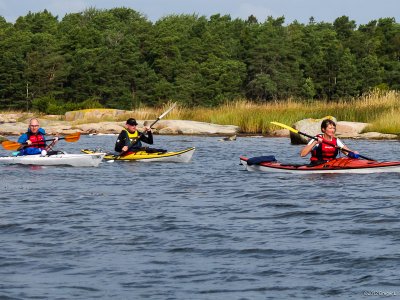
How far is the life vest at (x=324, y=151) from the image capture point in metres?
14.6

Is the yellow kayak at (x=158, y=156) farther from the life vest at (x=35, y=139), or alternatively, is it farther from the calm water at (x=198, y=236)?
the calm water at (x=198, y=236)

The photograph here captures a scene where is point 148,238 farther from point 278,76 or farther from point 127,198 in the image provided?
point 278,76

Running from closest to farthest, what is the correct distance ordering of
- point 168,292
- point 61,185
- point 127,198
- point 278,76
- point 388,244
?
point 168,292 < point 388,244 < point 127,198 < point 61,185 < point 278,76

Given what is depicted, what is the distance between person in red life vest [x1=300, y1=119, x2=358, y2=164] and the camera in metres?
14.4

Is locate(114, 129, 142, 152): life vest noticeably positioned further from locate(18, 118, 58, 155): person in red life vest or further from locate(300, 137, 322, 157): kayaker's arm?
locate(300, 137, 322, 157): kayaker's arm

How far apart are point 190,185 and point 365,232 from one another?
5.08 metres

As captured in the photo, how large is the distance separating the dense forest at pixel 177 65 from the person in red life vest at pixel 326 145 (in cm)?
3206

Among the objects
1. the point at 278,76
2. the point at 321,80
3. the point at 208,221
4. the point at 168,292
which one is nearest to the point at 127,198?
the point at 208,221

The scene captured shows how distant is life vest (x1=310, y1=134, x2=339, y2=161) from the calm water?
43 centimetres

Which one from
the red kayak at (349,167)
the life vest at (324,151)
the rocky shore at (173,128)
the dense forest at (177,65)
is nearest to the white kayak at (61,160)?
the red kayak at (349,167)

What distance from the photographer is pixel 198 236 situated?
8969 millimetres

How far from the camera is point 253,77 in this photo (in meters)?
59.9

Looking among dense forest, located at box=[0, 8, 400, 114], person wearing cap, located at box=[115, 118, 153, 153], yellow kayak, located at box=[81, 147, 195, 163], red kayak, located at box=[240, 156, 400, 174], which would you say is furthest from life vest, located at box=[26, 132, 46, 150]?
dense forest, located at box=[0, 8, 400, 114]

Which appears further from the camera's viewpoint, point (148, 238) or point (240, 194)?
point (240, 194)
